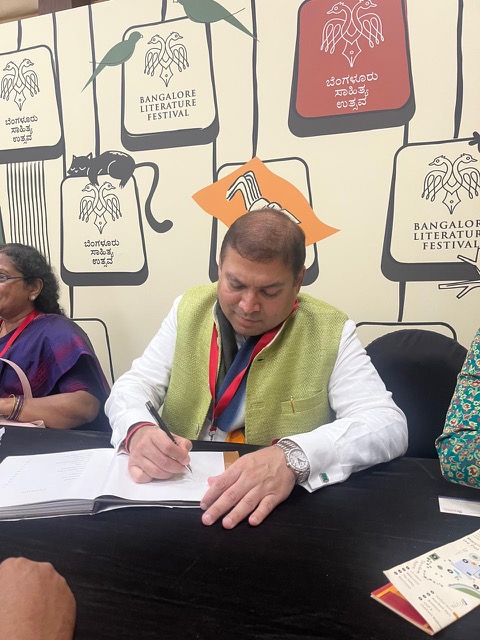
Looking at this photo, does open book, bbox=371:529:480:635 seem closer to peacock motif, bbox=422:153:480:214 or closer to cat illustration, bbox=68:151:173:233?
peacock motif, bbox=422:153:480:214

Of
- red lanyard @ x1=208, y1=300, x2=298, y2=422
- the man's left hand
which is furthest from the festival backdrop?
the man's left hand

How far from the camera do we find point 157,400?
163cm

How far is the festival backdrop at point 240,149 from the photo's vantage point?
6.36 ft

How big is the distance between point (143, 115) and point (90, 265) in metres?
0.85

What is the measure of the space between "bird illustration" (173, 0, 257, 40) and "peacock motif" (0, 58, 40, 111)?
925mm

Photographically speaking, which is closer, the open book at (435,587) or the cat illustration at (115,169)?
the open book at (435,587)

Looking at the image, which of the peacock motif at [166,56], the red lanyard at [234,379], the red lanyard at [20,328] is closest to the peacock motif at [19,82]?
the peacock motif at [166,56]

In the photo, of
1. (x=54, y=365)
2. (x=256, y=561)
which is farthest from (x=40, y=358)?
(x=256, y=561)

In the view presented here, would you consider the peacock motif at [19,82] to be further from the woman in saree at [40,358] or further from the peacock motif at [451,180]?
the peacock motif at [451,180]

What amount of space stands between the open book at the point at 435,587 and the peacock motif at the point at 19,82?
2.81 m

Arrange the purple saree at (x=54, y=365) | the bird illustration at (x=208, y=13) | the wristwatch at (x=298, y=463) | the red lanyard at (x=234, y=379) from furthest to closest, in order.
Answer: the bird illustration at (x=208, y=13) → the purple saree at (x=54, y=365) → the red lanyard at (x=234, y=379) → the wristwatch at (x=298, y=463)

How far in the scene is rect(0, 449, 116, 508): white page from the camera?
0.99 metres

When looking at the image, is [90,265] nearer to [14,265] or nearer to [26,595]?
[14,265]

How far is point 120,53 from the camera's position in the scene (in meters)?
2.37
